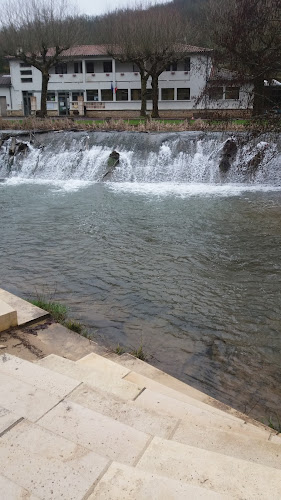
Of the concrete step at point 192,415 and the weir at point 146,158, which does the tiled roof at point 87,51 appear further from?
the concrete step at point 192,415

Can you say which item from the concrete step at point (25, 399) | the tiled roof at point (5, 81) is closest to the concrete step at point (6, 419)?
the concrete step at point (25, 399)

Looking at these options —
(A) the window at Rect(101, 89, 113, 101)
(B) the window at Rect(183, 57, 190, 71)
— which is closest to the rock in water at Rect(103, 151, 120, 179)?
(B) the window at Rect(183, 57, 190, 71)

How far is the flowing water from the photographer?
17.1ft

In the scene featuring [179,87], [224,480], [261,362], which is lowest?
[261,362]

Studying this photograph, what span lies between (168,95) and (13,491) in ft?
134

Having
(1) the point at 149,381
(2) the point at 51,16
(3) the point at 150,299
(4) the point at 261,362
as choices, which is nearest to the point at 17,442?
(1) the point at 149,381

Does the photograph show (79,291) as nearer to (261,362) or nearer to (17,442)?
(261,362)

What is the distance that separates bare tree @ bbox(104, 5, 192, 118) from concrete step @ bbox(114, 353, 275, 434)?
27.4 m

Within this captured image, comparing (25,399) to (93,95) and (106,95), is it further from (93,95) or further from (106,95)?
(93,95)

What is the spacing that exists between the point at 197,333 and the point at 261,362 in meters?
0.94

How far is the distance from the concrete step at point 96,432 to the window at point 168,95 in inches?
1567

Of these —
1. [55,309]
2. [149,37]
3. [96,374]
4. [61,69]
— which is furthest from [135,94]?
[96,374]

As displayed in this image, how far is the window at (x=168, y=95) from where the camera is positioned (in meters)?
39.4

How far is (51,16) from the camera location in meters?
29.1
